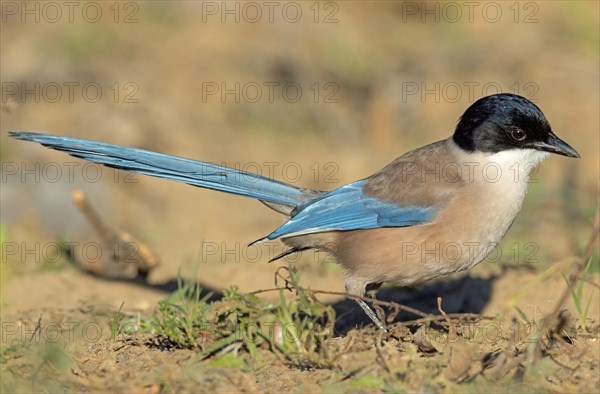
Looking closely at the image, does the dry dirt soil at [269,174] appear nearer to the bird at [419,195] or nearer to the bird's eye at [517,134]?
the bird at [419,195]

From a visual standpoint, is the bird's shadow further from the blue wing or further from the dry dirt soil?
the blue wing

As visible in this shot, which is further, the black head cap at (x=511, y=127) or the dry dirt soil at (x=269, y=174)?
the black head cap at (x=511, y=127)

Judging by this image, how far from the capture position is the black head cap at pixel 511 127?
5.39 m

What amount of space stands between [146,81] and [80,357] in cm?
663

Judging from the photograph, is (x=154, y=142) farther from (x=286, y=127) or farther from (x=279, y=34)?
(x=279, y=34)

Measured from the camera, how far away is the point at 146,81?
10.9 metres

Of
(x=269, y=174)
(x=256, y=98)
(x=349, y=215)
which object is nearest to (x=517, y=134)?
(x=349, y=215)

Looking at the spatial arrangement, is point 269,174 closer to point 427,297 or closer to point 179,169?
point 427,297

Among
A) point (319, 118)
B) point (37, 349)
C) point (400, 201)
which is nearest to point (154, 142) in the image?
point (319, 118)

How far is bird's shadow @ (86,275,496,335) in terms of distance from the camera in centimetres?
638

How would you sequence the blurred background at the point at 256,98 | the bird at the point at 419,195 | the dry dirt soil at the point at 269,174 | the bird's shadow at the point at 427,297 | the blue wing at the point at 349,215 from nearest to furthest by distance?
the dry dirt soil at the point at 269,174 → the bird at the point at 419,195 → the blue wing at the point at 349,215 → the bird's shadow at the point at 427,297 → the blurred background at the point at 256,98

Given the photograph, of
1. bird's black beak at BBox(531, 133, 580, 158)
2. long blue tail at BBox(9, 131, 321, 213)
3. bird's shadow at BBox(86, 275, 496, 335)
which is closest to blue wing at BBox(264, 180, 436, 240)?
long blue tail at BBox(9, 131, 321, 213)

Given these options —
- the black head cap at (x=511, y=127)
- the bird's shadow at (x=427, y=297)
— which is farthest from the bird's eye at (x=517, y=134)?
the bird's shadow at (x=427, y=297)

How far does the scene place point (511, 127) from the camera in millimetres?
5410
